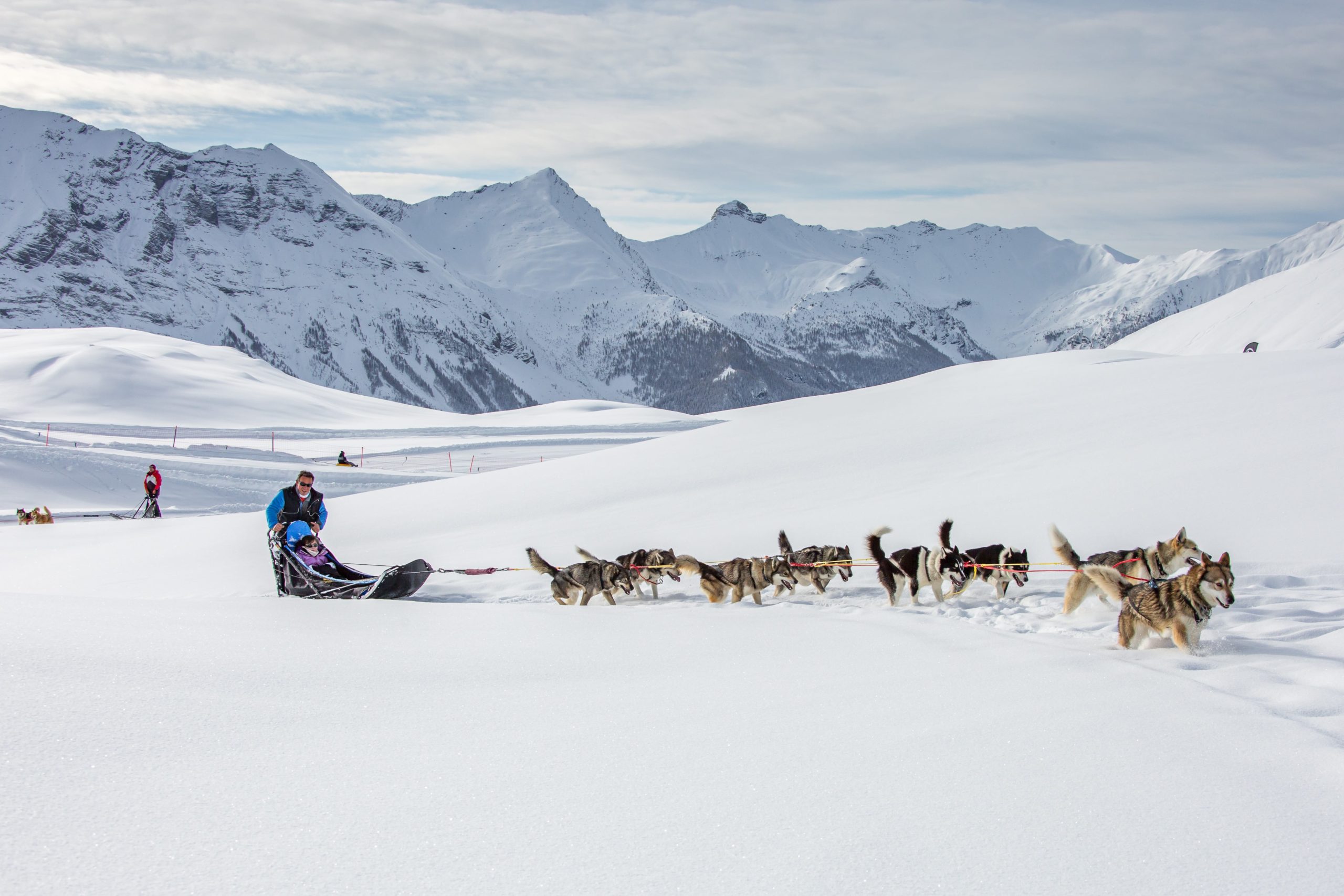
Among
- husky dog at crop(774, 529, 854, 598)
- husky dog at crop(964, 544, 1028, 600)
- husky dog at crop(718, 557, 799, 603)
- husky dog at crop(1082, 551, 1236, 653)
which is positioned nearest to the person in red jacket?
husky dog at crop(718, 557, 799, 603)

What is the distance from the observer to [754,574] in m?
7.90

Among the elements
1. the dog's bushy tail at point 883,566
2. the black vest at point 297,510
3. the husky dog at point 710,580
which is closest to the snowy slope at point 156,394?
the black vest at point 297,510

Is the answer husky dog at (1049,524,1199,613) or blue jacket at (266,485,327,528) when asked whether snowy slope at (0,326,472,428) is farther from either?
husky dog at (1049,524,1199,613)

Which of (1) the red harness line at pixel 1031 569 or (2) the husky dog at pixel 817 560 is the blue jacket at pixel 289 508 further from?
(1) the red harness line at pixel 1031 569

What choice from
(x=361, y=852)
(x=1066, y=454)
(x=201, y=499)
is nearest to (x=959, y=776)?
(x=361, y=852)

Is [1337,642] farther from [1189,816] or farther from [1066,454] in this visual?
[1066,454]

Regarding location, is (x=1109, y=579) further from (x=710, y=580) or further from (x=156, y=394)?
(x=156, y=394)

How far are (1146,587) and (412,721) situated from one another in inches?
174

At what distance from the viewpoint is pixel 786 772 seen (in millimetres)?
3180

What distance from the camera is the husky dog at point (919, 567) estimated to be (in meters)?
7.25

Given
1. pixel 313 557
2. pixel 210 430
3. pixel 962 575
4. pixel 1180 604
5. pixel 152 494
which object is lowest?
pixel 1180 604

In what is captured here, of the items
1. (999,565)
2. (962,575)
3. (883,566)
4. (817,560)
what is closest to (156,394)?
(817,560)

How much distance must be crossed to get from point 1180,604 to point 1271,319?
69758mm

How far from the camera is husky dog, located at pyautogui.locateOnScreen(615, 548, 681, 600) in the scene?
827 cm
